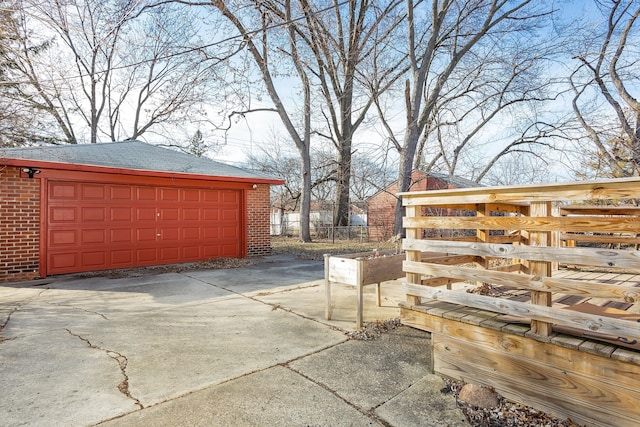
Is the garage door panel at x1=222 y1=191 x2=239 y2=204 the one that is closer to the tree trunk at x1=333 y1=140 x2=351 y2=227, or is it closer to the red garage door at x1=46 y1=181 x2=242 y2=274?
the red garage door at x1=46 y1=181 x2=242 y2=274

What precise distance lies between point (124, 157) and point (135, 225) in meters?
1.87

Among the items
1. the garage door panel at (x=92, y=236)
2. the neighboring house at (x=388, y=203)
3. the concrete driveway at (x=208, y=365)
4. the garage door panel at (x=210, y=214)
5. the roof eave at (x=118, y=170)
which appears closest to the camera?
the concrete driveway at (x=208, y=365)

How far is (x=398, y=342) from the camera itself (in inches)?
139

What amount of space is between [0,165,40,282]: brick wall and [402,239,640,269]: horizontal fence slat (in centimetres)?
790

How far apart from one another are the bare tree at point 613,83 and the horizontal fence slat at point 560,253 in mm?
10621

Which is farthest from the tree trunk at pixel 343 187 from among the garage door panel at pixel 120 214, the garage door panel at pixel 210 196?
the garage door panel at pixel 120 214

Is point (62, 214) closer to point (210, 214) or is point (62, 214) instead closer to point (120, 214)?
point (120, 214)

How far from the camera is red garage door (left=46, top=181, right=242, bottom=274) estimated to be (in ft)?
23.7

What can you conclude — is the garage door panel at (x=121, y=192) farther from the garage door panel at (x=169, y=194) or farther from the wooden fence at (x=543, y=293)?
the wooden fence at (x=543, y=293)

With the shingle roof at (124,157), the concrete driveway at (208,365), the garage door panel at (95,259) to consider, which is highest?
the shingle roof at (124,157)

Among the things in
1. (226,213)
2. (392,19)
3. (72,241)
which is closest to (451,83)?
(392,19)

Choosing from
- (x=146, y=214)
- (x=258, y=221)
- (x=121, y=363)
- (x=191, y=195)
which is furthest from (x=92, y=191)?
(x=121, y=363)

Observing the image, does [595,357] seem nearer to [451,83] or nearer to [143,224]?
[143,224]

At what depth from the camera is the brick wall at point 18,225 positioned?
6574mm
